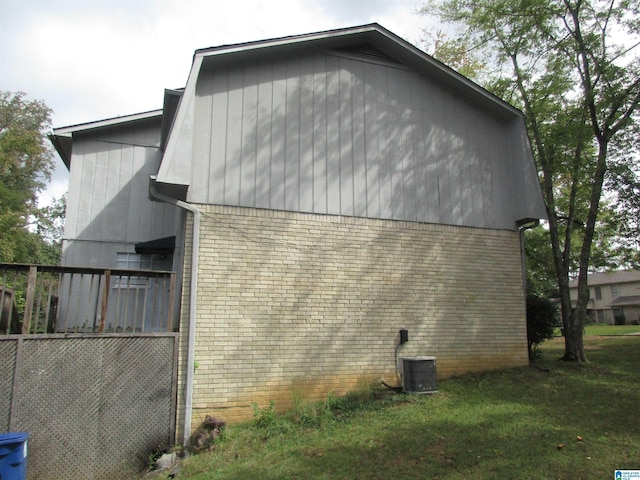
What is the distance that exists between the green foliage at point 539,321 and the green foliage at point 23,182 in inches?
787

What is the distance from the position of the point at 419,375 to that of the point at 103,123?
9.60 metres

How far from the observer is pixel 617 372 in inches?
359

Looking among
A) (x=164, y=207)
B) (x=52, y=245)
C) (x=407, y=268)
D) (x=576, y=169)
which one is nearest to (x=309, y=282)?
(x=407, y=268)

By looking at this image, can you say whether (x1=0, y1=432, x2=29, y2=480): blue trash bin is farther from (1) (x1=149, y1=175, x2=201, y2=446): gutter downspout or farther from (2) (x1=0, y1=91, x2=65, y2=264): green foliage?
(2) (x1=0, y1=91, x2=65, y2=264): green foliage

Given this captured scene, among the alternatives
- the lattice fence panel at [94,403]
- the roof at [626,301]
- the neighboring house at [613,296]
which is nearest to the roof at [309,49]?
the lattice fence panel at [94,403]

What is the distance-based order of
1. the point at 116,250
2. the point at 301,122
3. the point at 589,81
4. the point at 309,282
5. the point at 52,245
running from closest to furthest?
the point at 309,282, the point at 301,122, the point at 116,250, the point at 589,81, the point at 52,245

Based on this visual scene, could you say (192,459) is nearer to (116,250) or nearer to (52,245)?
(116,250)

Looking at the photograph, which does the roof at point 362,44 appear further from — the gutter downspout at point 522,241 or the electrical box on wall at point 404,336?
the electrical box on wall at point 404,336

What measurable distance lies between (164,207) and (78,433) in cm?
630

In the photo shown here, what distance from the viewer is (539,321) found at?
10.3 meters

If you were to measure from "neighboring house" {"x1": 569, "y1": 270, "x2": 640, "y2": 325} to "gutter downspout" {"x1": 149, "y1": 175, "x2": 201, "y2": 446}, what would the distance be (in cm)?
4166

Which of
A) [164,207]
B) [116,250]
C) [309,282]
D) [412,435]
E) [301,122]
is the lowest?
[412,435]

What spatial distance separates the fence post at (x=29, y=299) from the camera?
5805 millimetres

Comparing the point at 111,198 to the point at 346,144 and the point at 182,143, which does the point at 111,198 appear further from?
the point at 346,144
